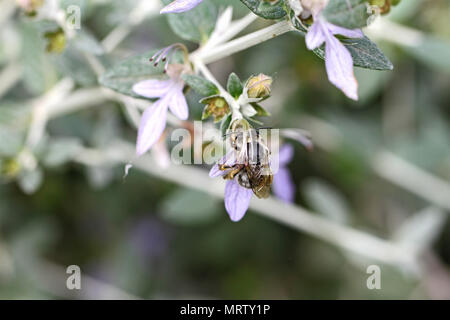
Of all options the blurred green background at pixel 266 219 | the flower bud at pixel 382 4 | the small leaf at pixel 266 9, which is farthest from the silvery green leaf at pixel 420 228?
the small leaf at pixel 266 9

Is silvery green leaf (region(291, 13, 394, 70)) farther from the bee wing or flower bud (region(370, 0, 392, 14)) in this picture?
the bee wing

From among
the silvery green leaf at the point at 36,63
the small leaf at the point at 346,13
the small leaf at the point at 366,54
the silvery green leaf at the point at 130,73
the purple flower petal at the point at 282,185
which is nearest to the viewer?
the small leaf at the point at 346,13

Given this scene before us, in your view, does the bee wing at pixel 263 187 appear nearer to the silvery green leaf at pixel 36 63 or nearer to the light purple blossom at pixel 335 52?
the light purple blossom at pixel 335 52

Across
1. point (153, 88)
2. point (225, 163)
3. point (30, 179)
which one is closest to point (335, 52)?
point (225, 163)

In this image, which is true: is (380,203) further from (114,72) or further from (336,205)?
(114,72)

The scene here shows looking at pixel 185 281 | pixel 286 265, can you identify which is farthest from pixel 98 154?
pixel 286 265

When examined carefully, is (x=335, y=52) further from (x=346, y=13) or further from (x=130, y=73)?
(x=130, y=73)
